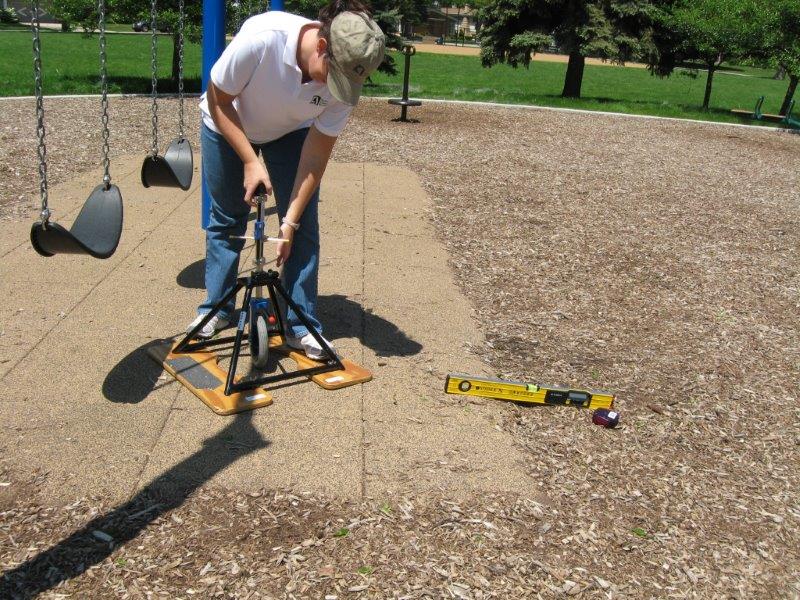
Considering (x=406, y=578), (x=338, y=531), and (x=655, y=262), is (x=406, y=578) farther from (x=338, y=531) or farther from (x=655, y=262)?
(x=655, y=262)

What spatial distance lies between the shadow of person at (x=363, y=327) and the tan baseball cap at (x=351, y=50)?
61.0 inches

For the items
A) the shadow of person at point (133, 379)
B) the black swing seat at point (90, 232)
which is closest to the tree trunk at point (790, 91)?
the shadow of person at point (133, 379)

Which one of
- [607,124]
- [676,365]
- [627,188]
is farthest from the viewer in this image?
[607,124]

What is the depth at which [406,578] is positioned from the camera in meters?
2.43

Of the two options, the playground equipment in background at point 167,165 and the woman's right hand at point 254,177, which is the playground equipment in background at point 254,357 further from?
the playground equipment in background at point 167,165

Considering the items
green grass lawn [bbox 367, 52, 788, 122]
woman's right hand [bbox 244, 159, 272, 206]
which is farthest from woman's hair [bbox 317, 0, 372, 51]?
green grass lawn [bbox 367, 52, 788, 122]

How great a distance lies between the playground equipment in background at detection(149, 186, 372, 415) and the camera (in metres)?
3.33

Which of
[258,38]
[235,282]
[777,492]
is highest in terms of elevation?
[258,38]

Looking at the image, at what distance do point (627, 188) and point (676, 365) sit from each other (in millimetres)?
5105

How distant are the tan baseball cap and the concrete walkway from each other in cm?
135

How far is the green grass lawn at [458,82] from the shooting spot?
1645 cm

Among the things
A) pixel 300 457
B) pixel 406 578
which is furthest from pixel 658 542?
pixel 300 457

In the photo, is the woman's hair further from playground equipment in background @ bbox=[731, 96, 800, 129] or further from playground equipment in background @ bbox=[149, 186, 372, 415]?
playground equipment in background @ bbox=[731, 96, 800, 129]

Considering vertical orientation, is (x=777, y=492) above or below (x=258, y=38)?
below
